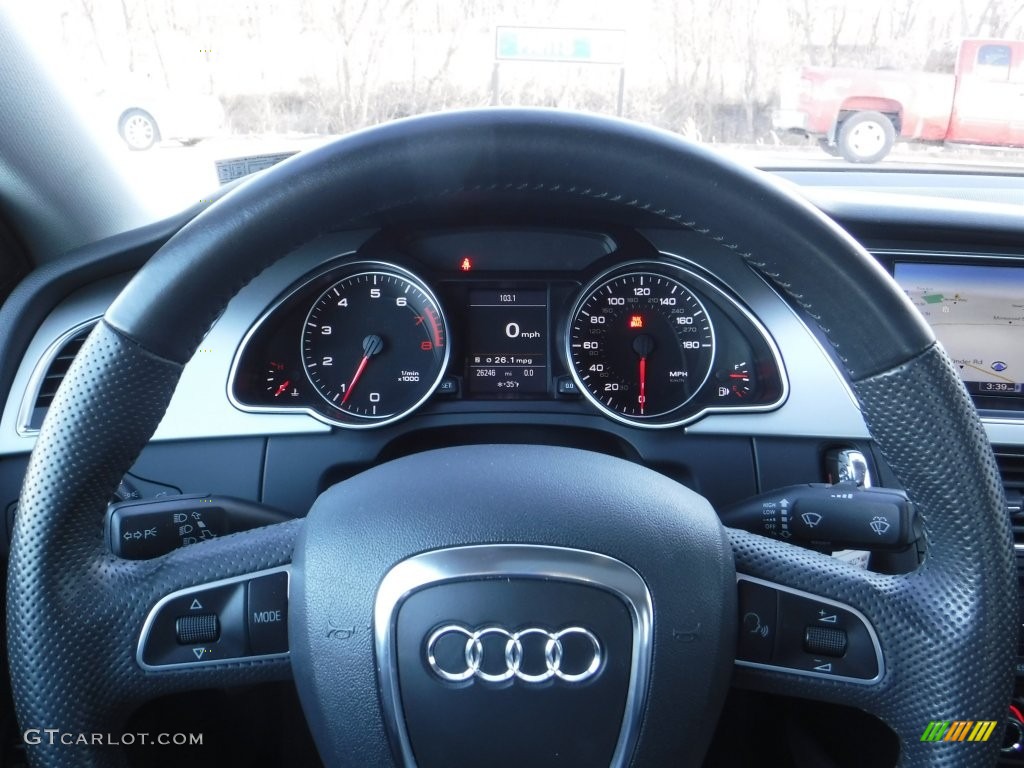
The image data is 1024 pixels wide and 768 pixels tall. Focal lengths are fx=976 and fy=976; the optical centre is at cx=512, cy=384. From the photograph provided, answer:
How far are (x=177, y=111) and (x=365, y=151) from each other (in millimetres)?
1913

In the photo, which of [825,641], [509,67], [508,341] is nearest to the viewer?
[825,641]

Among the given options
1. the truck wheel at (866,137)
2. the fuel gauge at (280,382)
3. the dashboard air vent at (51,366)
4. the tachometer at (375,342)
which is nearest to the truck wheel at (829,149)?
the truck wheel at (866,137)

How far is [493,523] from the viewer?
1248mm

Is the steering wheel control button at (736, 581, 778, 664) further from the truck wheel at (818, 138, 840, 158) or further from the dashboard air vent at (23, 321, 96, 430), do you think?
the truck wheel at (818, 138, 840, 158)

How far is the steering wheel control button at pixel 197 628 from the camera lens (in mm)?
1313

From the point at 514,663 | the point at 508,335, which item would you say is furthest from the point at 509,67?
the point at 514,663

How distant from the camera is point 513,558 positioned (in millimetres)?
1220

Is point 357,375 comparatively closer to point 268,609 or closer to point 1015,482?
point 268,609

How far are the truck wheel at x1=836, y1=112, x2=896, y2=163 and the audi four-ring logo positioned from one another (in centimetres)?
229

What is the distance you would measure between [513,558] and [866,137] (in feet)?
7.63

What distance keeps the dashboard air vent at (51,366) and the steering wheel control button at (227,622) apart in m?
1.47

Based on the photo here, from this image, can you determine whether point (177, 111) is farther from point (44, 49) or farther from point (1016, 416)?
point (1016, 416)

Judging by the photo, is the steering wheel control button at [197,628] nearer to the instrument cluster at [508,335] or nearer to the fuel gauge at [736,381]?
the instrument cluster at [508,335]

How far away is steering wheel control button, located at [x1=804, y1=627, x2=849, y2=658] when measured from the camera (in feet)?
4.26
